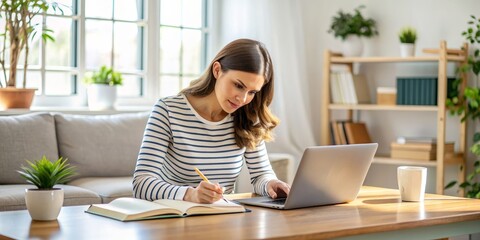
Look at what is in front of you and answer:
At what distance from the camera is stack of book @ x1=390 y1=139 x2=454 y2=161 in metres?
4.62

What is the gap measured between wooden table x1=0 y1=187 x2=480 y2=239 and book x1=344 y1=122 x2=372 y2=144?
2.56 m

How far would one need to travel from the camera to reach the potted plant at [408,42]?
15.6 feet

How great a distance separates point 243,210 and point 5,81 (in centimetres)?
256

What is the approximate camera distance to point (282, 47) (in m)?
5.26

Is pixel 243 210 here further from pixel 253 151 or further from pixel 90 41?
pixel 90 41

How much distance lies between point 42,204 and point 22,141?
204 centimetres

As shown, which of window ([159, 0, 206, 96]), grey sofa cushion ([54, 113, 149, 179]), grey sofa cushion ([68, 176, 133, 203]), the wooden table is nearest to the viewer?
the wooden table

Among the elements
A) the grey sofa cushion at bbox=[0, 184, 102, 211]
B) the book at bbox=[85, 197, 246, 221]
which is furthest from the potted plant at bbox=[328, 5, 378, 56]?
the book at bbox=[85, 197, 246, 221]

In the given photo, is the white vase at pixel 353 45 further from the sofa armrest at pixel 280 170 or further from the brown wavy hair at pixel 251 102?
the brown wavy hair at pixel 251 102

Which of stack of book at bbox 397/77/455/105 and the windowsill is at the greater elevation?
stack of book at bbox 397/77/455/105

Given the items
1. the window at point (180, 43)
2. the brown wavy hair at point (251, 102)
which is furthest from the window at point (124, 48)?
the brown wavy hair at point (251, 102)

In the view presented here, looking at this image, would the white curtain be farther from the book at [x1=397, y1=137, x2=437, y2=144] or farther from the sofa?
the sofa

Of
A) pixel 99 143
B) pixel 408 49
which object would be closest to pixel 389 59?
pixel 408 49

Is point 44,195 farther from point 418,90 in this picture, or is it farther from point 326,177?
point 418,90
